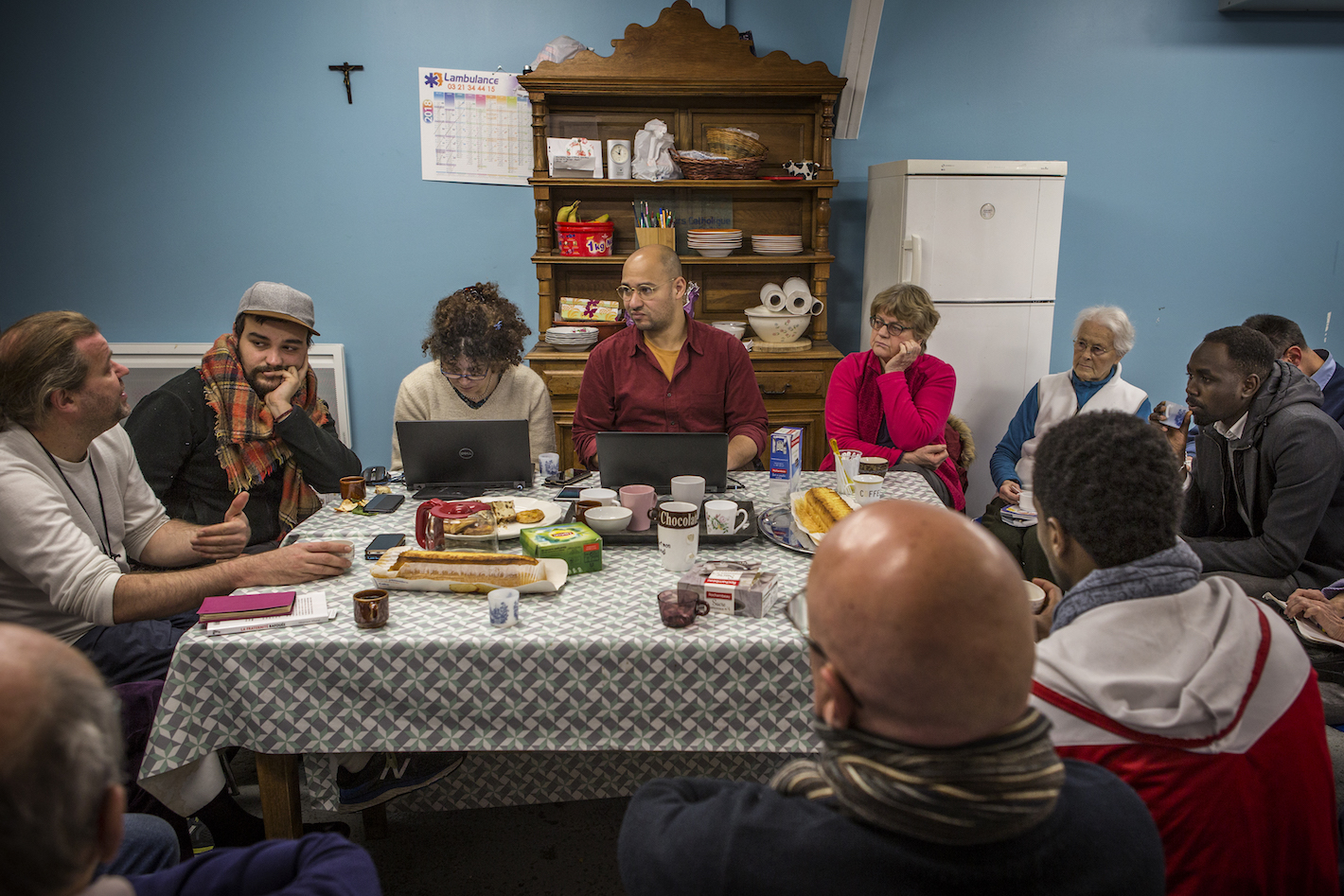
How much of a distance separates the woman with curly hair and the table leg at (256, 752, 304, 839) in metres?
1.44

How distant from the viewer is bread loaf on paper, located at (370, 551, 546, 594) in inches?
67.6

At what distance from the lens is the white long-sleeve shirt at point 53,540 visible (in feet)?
5.47

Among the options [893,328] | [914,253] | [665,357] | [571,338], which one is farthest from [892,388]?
[571,338]

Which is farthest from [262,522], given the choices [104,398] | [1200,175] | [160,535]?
[1200,175]

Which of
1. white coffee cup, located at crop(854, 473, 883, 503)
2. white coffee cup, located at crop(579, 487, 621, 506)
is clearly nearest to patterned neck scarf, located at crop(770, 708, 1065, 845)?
white coffee cup, located at crop(579, 487, 621, 506)

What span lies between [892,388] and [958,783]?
255 centimetres

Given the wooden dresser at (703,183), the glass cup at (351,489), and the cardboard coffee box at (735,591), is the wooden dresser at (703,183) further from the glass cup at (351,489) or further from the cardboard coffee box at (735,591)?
the cardboard coffee box at (735,591)

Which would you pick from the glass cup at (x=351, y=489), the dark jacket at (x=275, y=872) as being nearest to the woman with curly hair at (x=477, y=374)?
the glass cup at (x=351, y=489)

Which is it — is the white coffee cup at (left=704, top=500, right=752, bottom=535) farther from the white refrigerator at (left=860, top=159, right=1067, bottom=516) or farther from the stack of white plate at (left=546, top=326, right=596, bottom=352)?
the white refrigerator at (left=860, top=159, right=1067, bottom=516)

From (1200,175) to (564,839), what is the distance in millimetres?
4304

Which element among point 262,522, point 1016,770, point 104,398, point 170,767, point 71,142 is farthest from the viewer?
point 71,142

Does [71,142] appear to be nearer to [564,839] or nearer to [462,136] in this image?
[462,136]

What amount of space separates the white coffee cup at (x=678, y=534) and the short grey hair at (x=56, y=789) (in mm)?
1196

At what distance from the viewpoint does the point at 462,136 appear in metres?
4.11
